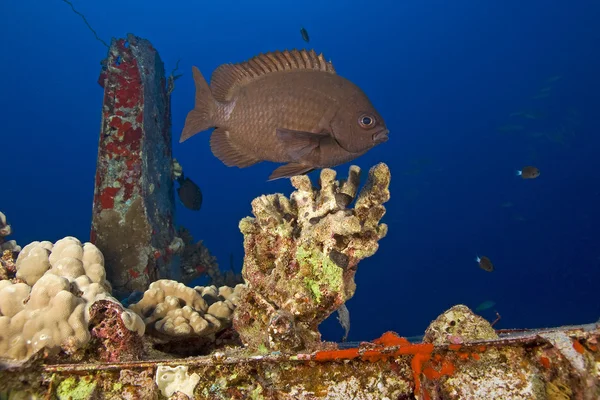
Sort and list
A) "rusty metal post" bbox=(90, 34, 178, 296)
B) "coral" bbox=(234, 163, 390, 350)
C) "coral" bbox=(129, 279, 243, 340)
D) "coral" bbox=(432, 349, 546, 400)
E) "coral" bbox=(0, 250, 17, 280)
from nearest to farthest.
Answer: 1. "coral" bbox=(432, 349, 546, 400)
2. "coral" bbox=(234, 163, 390, 350)
3. "coral" bbox=(129, 279, 243, 340)
4. "coral" bbox=(0, 250, 17, 280)
5. "rusty metal post" bbox=(90, 34, 178, 296)

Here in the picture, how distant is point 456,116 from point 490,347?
197 feet

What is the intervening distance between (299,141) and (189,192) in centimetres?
479

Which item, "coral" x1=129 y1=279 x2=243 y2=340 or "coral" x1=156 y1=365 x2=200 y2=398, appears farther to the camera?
"coral" x1=129 y1=279 x2=243 y2=340

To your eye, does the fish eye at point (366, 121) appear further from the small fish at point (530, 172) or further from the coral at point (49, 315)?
the small fish at point (530, 172)

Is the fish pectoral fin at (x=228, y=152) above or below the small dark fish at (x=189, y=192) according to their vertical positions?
below

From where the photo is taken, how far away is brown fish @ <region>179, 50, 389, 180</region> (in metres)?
2.32

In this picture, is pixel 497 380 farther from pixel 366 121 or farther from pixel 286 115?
pixel 286 115

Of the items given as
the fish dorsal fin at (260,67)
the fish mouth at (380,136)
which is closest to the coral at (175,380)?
A: the fish mouth at (380,136)

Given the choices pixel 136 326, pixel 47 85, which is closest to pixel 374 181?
pixel 136 326

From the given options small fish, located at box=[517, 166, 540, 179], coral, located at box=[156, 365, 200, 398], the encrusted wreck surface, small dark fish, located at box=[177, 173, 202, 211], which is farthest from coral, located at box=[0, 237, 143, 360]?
small fish, located at box=[517, 166, 540, 179]

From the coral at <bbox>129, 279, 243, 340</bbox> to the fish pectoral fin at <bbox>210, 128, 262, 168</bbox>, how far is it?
4.06ft

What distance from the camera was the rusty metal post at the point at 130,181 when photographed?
4281 millimetres

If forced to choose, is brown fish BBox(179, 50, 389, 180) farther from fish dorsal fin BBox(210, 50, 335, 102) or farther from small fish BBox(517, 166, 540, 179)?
small fish BBox(517, 166, 540, 179)

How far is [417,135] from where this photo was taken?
59219 millimetres
